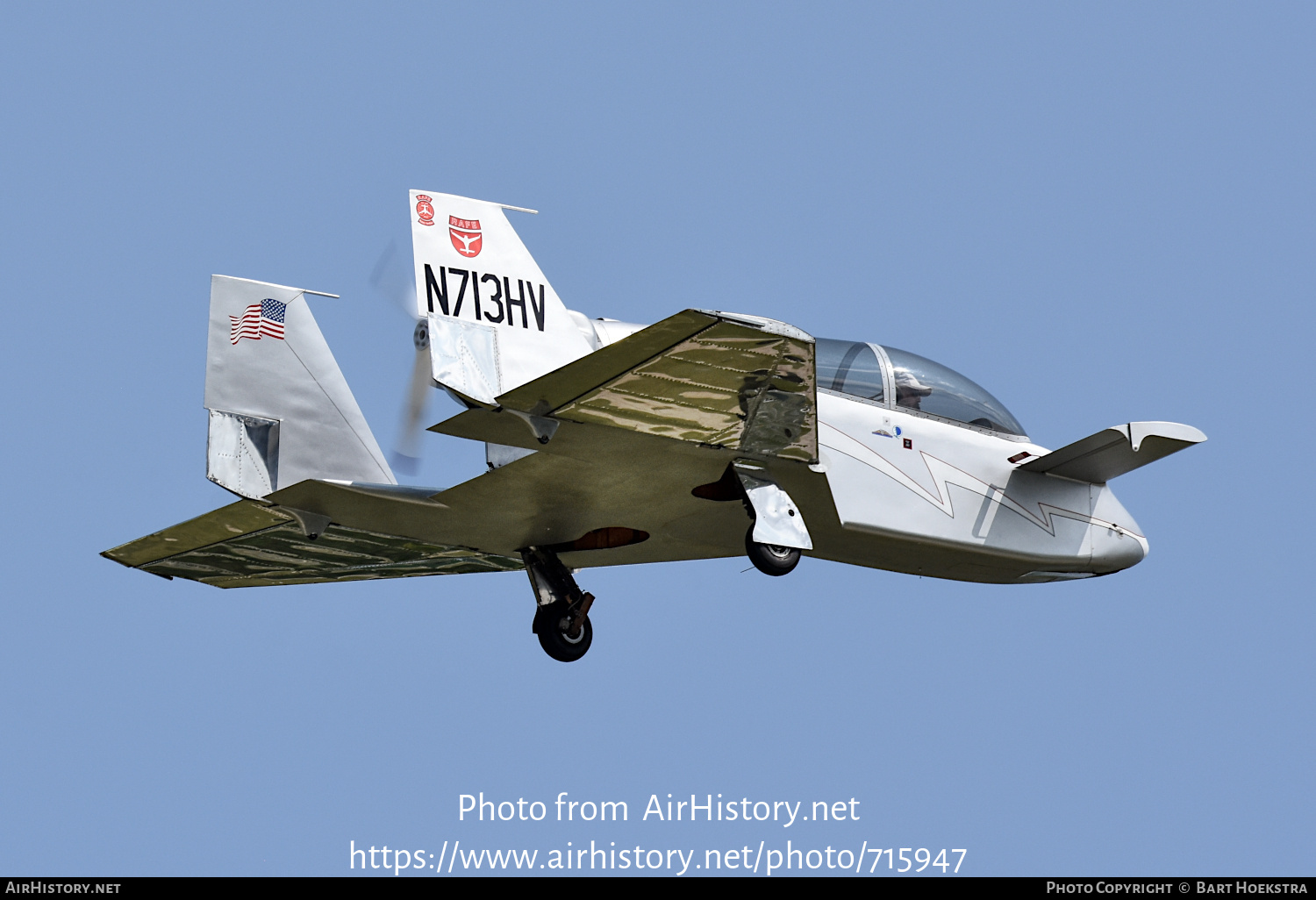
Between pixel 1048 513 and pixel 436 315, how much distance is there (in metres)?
10.4

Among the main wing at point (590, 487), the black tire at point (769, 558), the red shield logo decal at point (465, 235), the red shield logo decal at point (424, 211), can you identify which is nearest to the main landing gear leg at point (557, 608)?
the main wing at point (590, 487)

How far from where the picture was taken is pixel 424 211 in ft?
61.3

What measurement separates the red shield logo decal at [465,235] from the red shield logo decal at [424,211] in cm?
23

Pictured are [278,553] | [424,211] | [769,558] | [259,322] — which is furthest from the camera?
[278,553]

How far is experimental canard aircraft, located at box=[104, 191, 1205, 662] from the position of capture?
60.0 feet

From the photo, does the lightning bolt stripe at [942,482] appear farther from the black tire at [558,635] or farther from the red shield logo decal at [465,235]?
the red shield logo decal at [465,235]

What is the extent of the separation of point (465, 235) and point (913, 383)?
7104 mm

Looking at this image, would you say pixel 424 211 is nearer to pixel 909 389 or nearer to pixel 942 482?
pixel 909 389

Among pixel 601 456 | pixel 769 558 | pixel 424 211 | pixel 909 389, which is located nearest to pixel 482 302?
pixel 424 211

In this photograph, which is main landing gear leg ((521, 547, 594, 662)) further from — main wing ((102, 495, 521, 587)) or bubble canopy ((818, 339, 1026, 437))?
bubble canopy ((818, 339, 1026, 437))

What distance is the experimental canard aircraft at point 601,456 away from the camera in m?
18.3

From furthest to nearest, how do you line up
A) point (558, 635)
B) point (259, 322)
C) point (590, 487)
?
point (558, 635) < point (259, 322) < point (590, 487)

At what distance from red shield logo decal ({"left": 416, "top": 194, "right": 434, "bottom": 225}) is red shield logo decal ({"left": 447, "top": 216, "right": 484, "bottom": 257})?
23cm

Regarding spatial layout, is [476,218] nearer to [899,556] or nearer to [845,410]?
[845,410]
